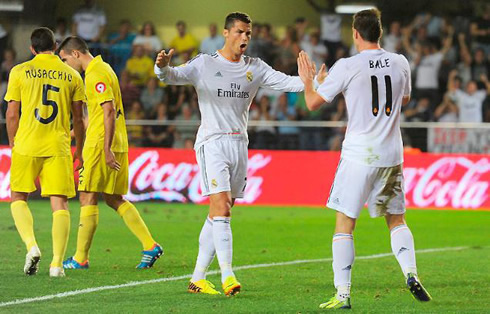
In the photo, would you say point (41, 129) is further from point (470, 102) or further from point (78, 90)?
point (470, 102)

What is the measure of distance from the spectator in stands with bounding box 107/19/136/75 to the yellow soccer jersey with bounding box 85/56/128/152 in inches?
529

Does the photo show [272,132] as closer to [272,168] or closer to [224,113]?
[272,168]

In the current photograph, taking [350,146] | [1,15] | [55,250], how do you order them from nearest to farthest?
[350,146] < [55,250] < [1,15]

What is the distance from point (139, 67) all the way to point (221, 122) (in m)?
14.9

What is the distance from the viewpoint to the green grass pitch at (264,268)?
7.72 m

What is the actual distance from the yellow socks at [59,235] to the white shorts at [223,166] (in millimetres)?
1614

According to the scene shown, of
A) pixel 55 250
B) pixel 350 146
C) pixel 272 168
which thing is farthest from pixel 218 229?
pixel 272 168

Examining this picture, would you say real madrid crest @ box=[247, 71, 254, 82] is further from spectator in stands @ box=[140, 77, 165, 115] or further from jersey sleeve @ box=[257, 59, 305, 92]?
spectator in stands @ box=[140, 77, 165, 115]

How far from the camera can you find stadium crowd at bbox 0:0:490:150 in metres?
20.0

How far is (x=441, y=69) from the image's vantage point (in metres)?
22.5

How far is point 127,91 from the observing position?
73.4 feet

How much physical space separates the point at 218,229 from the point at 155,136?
12.0 metres

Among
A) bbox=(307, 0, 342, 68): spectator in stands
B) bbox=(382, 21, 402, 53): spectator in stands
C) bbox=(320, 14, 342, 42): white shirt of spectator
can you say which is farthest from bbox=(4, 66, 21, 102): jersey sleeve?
bbox=(320, 14, 342, 42): white shirt of spectator

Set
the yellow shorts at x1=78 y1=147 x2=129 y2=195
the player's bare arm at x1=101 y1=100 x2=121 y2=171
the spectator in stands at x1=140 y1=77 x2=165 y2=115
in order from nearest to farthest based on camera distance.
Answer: the player's bare arm at x1=101 y1=100 x2=121 y2=171
the yellow shorts at x1=78 y1=147 x2=129 y2=195
the spectator in stands at x1=140 y1=77 x2=165 y2=115
